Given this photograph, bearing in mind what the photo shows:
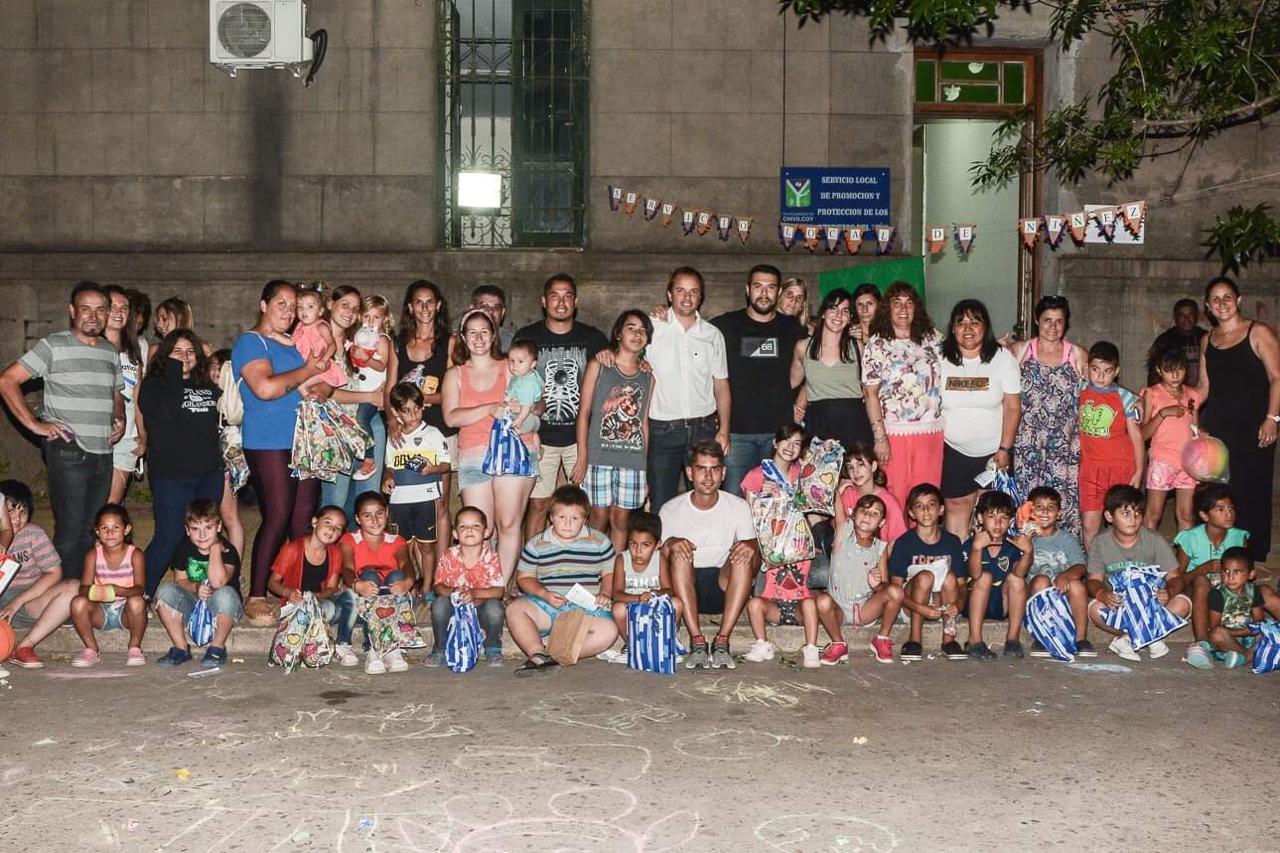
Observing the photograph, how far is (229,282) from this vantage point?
12906 mm

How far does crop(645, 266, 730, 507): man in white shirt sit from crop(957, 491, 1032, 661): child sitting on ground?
163 centimetres

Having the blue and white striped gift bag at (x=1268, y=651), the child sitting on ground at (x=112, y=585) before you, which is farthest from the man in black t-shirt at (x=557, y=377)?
the blue and white striped gift bag at (x=1268, y=651)

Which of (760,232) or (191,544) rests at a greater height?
(760,232)

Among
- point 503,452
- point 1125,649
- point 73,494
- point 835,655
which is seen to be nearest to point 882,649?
point 835,655

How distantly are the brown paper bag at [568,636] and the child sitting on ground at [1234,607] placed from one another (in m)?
3.37

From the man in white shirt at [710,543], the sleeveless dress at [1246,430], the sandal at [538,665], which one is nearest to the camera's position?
the sandal at [538,665]

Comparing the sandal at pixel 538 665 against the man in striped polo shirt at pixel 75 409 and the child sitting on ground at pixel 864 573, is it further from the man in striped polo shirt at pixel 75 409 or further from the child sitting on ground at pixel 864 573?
the man in striped polo shirt at pixel 75 409

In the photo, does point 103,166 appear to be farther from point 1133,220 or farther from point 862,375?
Answer: point 1133,220

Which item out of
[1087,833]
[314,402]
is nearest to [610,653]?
[314,402]

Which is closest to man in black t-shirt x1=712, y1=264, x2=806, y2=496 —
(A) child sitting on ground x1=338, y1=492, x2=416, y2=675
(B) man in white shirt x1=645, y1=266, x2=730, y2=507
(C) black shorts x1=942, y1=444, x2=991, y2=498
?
(B) man in white shirt x1=645, y1=266, x2=730, y2=507

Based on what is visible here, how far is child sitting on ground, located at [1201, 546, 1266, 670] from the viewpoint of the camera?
289 inches

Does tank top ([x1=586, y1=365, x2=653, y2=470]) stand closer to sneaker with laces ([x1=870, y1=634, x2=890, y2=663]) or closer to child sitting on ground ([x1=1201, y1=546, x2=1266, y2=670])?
sneaker with laces ([x1=870, y1=634, x2=890, y2=663])

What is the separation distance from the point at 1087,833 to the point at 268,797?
2.90m

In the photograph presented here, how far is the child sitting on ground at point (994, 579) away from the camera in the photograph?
7.50 metres
